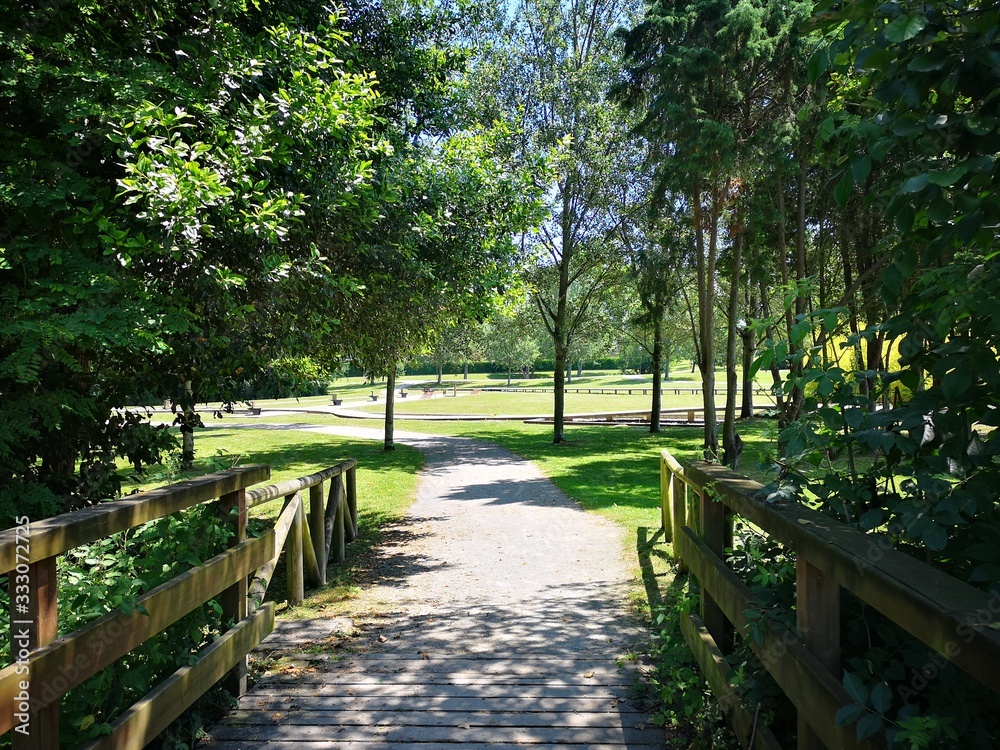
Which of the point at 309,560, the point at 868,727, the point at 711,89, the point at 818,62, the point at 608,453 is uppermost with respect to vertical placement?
the point at 711,89

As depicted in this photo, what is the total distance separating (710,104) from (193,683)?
1473 centimetres

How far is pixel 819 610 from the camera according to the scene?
7.60ft

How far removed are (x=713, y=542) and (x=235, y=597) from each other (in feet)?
9.18

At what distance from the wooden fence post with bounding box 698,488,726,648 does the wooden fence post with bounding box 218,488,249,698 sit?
2.70 meters

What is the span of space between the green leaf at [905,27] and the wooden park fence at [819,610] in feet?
4.59

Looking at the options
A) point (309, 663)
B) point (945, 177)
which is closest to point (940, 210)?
point (945, 177)

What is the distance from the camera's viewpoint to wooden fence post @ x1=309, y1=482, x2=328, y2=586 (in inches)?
277

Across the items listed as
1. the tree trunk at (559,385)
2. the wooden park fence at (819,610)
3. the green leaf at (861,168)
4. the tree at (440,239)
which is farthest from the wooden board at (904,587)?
the tree trunk at (559,385)

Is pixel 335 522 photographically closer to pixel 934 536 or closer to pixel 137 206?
pixel 137 206

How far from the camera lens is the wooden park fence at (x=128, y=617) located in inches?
88.4

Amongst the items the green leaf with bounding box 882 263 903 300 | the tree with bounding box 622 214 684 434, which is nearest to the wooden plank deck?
the green leaf with bounding box 882 263 903 300

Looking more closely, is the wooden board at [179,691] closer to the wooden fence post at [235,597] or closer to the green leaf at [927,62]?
the wooden fence post at [235,597]

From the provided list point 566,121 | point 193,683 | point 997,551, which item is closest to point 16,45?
point 193,683

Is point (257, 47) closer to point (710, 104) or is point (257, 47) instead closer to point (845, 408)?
point (845, 408)
